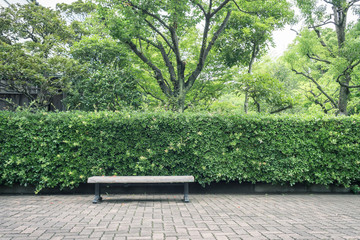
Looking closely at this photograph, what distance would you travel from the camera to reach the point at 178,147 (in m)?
6.87

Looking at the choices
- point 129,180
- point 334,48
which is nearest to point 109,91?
point 129,180

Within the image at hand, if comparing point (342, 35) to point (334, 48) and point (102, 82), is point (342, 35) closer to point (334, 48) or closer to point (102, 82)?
point (334, 48)

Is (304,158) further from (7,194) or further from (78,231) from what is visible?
(7,194)

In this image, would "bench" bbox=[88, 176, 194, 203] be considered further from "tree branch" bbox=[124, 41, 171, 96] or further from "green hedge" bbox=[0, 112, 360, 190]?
"tree branch" bbox=[124, 41, 171, 96]

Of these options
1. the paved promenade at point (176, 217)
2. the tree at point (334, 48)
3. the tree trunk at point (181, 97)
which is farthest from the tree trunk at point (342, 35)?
the paved promenade at point (176, 217)

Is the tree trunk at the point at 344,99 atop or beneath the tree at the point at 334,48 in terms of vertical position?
beneath

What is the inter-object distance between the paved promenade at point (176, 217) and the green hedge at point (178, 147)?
0.66 meters

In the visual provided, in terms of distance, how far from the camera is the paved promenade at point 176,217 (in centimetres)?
373

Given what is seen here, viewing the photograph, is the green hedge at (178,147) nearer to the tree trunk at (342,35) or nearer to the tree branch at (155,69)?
the tree branch at (155,69)

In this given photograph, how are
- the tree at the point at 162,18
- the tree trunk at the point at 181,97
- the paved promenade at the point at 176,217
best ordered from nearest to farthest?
the paved promenade at the point at 176,217, the tree at the point at 162,18, the tree trunk at the point at 181,97

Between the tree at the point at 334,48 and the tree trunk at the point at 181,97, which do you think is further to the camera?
the tree at the point at 334,48

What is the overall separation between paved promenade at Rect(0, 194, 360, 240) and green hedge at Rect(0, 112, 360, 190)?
26.1 inches

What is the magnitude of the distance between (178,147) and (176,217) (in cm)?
244

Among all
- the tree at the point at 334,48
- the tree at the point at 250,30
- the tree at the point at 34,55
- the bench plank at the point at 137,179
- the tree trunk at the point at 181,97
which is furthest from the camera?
the tree at the point at 334,48
